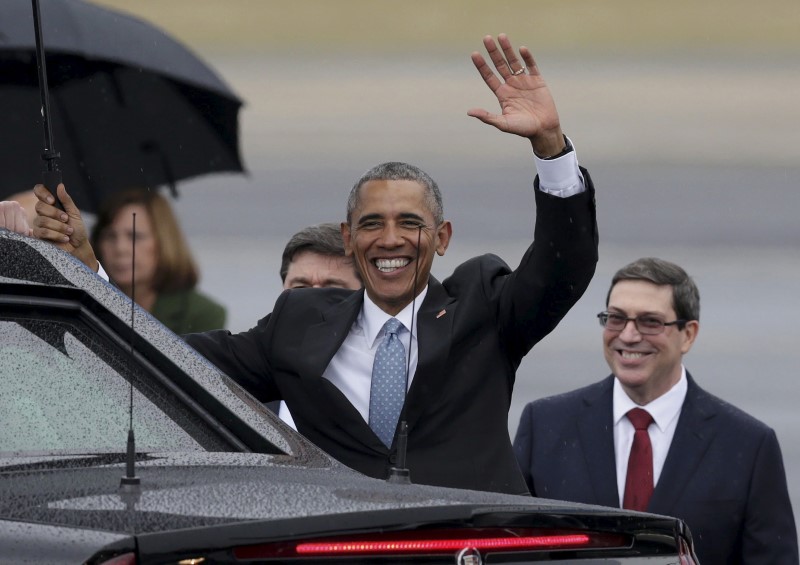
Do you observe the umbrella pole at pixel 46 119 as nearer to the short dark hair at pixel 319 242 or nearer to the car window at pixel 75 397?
the car window at pixel 75 397

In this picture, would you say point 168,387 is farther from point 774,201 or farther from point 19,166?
point 19,166

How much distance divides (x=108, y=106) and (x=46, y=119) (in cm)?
532

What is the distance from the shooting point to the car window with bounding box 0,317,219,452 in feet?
11.6

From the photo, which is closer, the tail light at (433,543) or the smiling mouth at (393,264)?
the tail light at (433,543)

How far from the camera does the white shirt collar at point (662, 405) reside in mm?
7102

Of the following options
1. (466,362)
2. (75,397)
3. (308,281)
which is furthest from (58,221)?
(308,281)

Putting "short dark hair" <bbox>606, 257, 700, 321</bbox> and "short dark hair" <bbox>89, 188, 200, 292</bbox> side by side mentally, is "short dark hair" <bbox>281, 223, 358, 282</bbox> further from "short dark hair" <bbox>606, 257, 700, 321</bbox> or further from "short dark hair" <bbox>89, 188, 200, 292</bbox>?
"short dark hair" <bbox>606, 257, 700, 321</bbox>

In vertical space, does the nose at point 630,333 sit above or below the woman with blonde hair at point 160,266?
below

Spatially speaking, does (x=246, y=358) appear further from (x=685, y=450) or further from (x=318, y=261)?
(x=685, y=450)

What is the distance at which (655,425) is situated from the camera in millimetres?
7102

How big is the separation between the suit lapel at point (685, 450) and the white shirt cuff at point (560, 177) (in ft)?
6.61

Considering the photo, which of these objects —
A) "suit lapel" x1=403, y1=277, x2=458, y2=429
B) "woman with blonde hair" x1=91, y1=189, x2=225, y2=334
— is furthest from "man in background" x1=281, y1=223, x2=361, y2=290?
"suit lapel" x1=403, y1=277, x2=458, y2=429

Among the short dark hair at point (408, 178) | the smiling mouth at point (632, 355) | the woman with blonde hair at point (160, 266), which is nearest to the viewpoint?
the short dark hair at point (408, 178)

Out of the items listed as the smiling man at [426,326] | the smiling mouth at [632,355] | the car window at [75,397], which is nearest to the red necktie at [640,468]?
the smiling mouth at [632,355]
